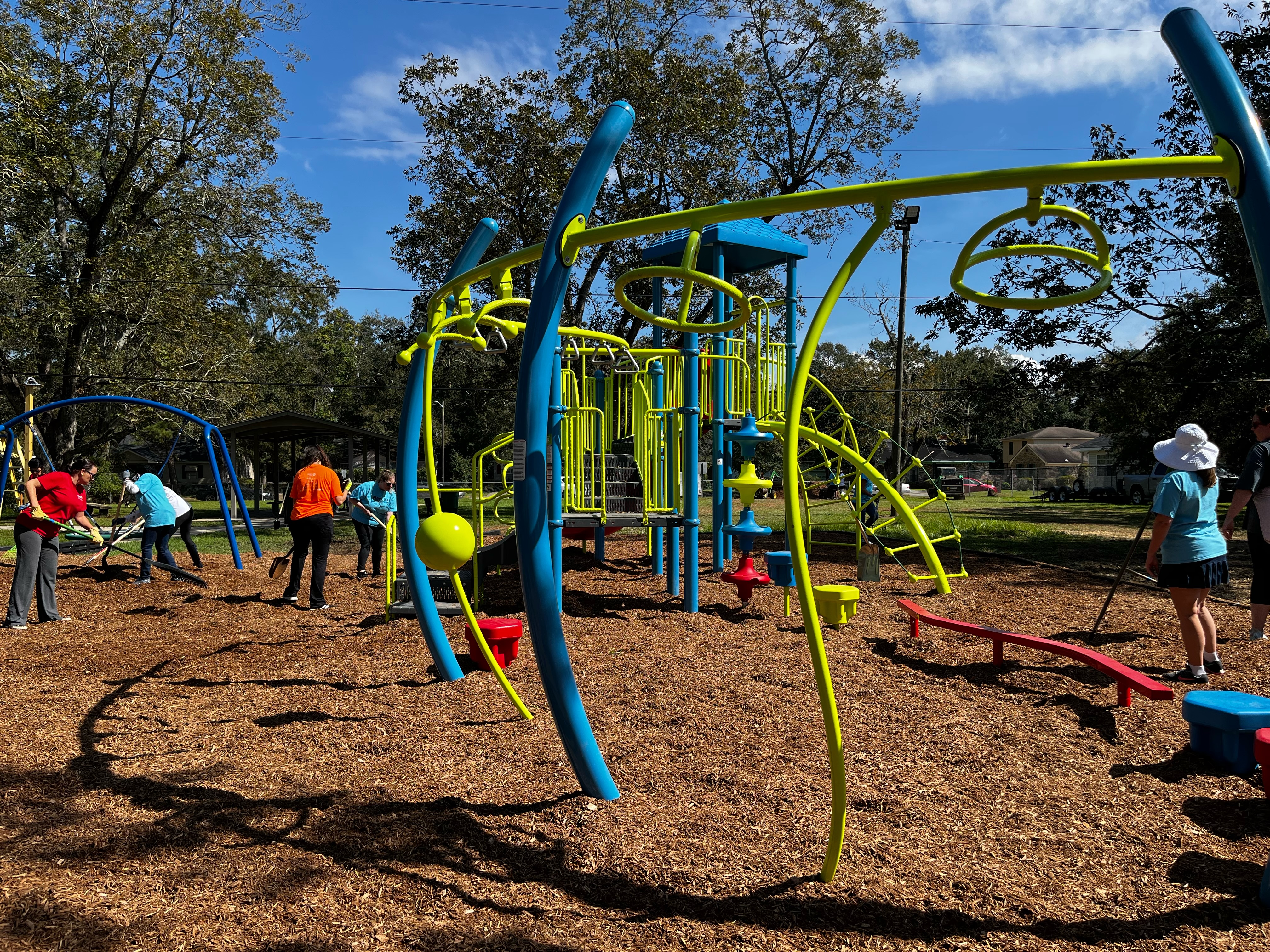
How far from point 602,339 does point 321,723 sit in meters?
3.92

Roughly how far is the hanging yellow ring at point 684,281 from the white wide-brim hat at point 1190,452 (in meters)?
3.29

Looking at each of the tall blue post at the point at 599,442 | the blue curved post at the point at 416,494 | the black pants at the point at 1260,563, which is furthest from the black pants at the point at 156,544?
the black pants at the point at 1260,563

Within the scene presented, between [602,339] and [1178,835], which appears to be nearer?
[1178,835]

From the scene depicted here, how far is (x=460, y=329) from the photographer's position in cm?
438

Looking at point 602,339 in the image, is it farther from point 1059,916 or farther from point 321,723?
point 1059,916

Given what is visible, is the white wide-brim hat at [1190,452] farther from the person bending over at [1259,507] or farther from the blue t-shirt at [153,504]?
the blue t-shirt at [153,504]

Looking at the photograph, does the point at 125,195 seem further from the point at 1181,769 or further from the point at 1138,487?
the point at 1138,487

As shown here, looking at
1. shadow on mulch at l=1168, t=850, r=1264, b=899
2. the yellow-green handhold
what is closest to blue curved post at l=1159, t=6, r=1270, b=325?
shadow on mulch at l=1168, t=850, r=1264, b=899

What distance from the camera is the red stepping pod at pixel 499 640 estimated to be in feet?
17.0

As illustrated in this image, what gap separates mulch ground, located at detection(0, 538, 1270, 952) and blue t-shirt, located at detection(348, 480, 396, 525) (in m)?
4.16

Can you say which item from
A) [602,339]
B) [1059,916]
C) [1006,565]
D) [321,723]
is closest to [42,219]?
[602,339]

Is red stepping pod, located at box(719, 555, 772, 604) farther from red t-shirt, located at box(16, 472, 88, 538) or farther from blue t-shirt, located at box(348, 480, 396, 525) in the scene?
red t-shirt, located at box(16, 472, 88, 538)

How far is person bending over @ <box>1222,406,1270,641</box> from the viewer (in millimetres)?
5898

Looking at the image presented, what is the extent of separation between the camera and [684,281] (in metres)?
3.20
